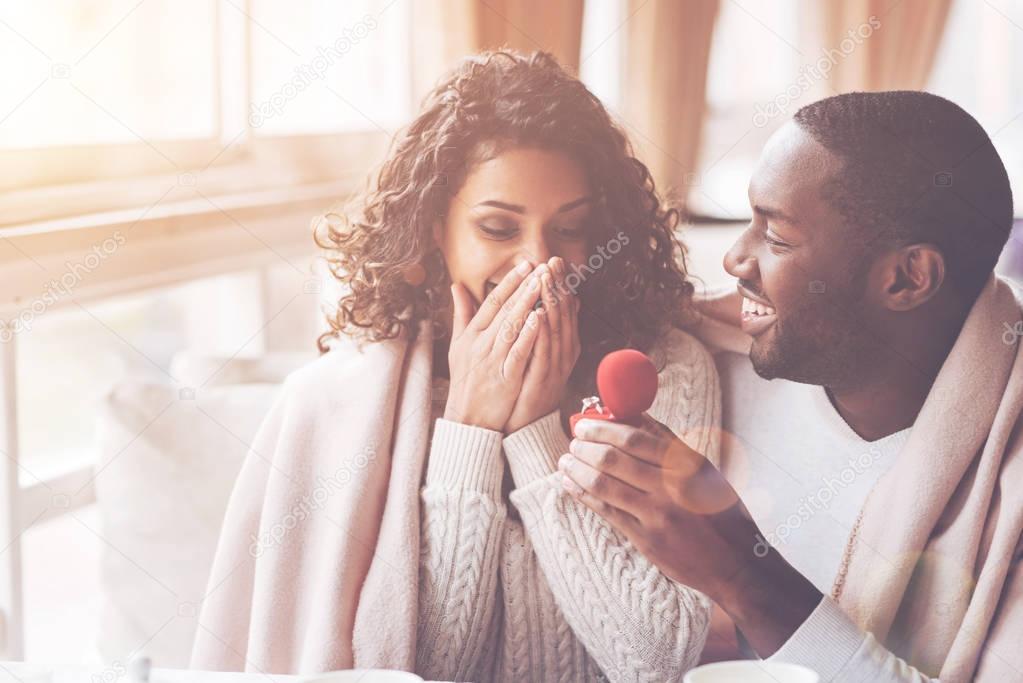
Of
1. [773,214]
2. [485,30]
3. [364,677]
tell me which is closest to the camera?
[364,677]

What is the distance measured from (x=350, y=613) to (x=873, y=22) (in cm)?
72

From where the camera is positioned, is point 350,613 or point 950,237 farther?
point 350,613

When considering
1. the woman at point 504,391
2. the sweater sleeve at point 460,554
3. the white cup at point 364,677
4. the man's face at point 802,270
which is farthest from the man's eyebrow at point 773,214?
the white cup at point 364,677

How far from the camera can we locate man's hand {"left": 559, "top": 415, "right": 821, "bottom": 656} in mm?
1022

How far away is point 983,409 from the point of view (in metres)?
0.98

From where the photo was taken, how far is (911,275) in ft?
3.20

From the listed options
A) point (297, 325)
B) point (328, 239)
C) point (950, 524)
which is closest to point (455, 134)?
point (328, 239)

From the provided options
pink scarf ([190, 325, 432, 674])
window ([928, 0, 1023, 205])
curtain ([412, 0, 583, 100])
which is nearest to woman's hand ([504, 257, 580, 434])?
pink scarf ([190, 325, 432, 674])

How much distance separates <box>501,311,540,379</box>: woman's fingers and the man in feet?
0.29

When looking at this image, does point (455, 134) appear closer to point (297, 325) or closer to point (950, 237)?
point (297, 325)

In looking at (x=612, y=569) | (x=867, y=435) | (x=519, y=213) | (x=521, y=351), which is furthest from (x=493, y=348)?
(x=867, y=435)

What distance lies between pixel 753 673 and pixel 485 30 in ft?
2.08

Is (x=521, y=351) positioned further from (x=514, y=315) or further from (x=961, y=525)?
(x=961, y=525)

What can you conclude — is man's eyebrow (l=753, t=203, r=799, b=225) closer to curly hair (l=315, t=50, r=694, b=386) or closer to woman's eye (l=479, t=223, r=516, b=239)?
curly hair (l=315, t=50, r=694, b=386)
